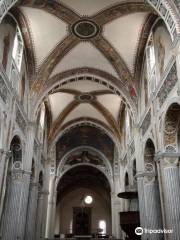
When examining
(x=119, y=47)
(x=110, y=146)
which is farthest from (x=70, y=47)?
(x=110, y=146)

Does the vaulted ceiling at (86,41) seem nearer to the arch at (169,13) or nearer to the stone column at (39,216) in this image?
the arch at (169,13)

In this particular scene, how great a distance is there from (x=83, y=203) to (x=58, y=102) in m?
17.5

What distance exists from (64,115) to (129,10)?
9792 millimetres

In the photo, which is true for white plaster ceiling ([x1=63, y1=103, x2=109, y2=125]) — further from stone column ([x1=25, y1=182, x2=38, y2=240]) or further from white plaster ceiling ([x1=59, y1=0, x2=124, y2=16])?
white plaster ceiling ([x1=59, y1=0, x2=124, y2=16])

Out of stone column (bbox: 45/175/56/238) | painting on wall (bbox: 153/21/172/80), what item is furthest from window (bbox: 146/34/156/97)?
Result: stone column (bbox: 45/175/56/238)

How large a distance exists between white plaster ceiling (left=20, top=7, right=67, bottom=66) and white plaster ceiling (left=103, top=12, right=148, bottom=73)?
2.08 metres

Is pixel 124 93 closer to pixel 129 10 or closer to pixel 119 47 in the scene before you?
pixel 119 47

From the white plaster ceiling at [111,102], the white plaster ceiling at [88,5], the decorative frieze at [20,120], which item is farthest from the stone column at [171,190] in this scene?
the white plaster ceiling at [111,102]

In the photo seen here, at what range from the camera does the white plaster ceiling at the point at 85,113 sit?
62.6 ft

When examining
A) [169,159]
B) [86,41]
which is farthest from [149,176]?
[86,41]

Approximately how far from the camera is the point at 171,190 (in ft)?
28.1

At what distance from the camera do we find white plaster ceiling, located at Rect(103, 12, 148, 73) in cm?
1131

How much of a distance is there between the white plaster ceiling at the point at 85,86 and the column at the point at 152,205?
6898mm

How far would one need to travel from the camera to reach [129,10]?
10.8 metres
